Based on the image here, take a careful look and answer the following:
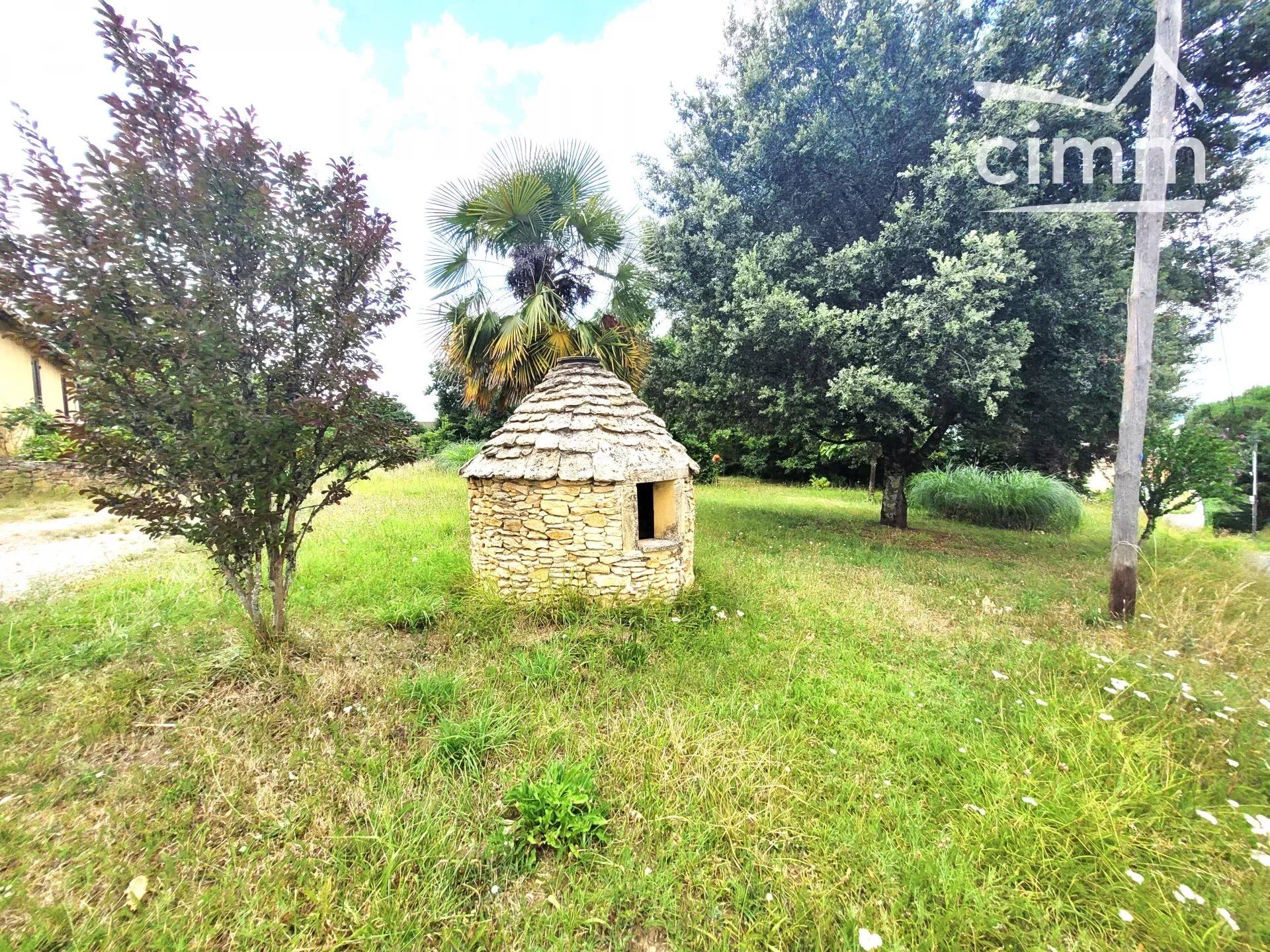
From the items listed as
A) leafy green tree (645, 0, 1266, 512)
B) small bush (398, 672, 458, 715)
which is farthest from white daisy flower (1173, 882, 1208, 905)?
leafy green tree (645, 0, 1266, 512)

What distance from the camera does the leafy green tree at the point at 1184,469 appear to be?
22.7 ft

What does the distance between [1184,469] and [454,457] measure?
19.4 meters

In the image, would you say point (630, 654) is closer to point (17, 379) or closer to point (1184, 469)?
point (1184, 469)

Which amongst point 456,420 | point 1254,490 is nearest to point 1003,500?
point 1254,490

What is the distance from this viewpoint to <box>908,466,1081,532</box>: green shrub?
34.2 ft

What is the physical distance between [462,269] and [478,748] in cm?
710

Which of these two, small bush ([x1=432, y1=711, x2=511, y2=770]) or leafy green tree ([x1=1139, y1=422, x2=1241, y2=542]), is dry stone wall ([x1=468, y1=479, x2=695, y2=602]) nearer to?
small bush ([x1=432, y1=711, x2=511, y2=770])

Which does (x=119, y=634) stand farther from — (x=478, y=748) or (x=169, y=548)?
Result: (x=169, y=548)

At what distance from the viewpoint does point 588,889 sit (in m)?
2.08

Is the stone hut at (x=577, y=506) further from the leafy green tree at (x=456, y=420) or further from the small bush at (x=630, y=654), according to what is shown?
the leafy green tree at (x=456, y=420)

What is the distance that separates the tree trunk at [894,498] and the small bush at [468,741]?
9.24 m

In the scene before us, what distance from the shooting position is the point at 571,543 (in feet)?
15.3

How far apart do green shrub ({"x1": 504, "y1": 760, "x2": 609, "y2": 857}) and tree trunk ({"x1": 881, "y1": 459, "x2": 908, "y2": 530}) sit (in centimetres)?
917

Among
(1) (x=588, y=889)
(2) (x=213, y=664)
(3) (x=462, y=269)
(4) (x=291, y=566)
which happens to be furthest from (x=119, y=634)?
(3) (x=462, y=269)
